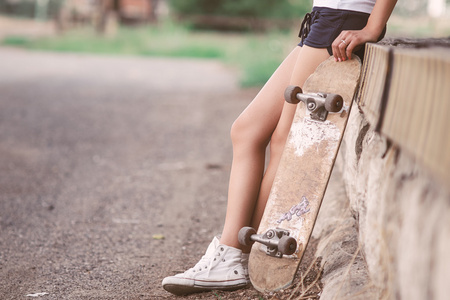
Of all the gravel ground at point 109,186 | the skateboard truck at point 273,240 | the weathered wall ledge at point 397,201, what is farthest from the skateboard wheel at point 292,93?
the gravel ground at point 109,186

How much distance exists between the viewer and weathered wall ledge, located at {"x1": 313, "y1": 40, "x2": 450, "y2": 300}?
128 centimetres

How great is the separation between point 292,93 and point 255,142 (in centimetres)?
31

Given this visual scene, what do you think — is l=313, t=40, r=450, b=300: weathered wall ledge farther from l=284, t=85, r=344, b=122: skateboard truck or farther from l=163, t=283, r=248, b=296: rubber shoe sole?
l=163, t=283, r=248, b=296: rubber shoe sole

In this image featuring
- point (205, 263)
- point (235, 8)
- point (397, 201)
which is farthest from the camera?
point (235, 8)

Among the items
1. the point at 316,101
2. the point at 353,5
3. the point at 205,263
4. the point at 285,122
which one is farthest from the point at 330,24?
the point at 205,263

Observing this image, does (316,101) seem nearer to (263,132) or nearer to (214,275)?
(263,132)

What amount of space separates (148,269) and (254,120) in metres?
0.91

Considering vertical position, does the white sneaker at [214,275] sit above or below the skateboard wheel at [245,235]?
below

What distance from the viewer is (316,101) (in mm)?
2240

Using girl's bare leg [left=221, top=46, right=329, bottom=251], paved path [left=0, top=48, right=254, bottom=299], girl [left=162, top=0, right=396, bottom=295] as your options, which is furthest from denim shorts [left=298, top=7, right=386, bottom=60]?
paved path [left=0, top=48, right=254, bottom=299]

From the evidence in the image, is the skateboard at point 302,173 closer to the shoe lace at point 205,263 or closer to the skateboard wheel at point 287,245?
the skateboard wheel at point 287,245

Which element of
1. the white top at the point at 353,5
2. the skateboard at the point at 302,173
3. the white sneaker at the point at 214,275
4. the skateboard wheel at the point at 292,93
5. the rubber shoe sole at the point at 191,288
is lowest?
the rubber shoe sole at the point at 191,288

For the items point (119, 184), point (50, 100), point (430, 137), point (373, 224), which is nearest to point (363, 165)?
point (373, 224)

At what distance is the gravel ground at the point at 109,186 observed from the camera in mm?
2717
